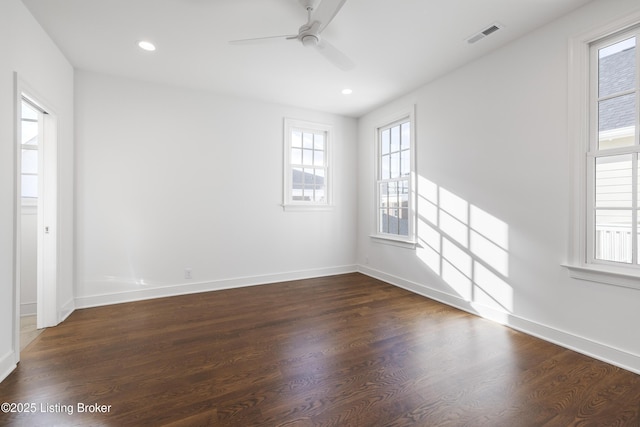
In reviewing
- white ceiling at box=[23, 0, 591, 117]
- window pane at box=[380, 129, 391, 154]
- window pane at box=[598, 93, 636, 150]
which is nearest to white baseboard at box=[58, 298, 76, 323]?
white ceiling at box=[23, 0, 591, 117]

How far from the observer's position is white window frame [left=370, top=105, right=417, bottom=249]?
395cm

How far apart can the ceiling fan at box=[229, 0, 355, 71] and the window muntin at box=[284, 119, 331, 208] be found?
2.11 m

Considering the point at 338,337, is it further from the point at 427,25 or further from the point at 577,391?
the point at 427,25

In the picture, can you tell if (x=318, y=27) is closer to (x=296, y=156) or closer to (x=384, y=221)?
(x=296, y=156)

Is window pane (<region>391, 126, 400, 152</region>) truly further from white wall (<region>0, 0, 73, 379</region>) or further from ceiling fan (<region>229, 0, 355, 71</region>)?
white wall (<region>0, 0, 73, 379</region>)

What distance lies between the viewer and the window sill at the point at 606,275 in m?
2.04

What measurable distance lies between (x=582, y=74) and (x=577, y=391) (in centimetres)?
238

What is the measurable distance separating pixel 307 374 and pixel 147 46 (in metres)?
3.36

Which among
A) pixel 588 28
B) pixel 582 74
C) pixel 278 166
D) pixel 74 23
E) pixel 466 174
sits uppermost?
pixel 74 23

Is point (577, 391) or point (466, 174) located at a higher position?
point (466, 174)

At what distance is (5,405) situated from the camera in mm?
1646

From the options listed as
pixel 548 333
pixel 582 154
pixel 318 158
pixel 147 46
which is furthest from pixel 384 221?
pixel 147 46

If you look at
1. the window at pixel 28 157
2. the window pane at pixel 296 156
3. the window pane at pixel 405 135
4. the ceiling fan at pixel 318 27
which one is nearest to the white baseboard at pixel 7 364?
the window at pixel 28 157

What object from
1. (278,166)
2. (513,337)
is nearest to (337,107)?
(278,166)
